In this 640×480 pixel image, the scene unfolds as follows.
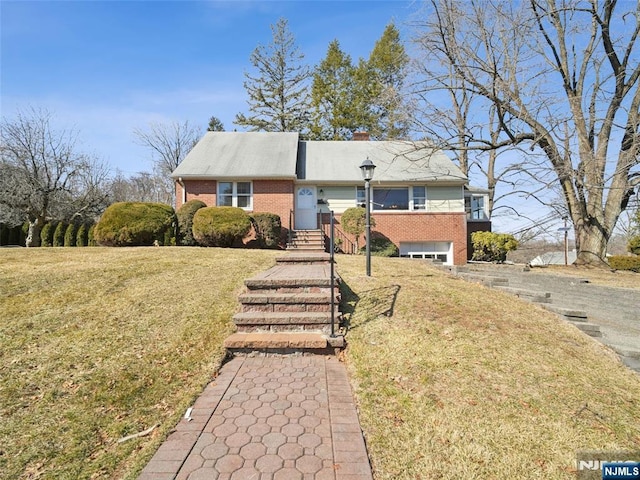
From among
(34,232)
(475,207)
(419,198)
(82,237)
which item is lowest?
(82,237)

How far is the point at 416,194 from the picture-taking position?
16078mm

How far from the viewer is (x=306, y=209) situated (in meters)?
16.0

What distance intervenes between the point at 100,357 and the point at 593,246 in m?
15.8

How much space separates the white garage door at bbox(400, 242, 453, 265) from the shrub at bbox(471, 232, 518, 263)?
137cm

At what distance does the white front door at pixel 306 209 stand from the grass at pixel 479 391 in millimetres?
10266

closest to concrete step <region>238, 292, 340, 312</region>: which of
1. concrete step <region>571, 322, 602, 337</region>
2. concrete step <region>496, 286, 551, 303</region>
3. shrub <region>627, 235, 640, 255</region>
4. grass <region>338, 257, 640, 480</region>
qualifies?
grass <region>338, 257, 640, 480</region>

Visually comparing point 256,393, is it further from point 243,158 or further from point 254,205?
point 243,158

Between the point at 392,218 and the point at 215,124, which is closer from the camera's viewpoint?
the point at 392,218

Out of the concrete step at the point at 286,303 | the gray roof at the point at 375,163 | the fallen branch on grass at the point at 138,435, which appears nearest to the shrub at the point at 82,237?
the gray roof at the point at 375,163

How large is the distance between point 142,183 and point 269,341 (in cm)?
3748

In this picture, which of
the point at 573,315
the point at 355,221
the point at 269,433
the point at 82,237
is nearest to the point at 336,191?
the point at 355,221

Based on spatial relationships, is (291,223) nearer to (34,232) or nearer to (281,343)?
(281,343)

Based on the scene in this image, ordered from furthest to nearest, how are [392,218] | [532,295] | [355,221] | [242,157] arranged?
1. [242,157]
2. [392,218]
3. [355,221]
4. [532,295]

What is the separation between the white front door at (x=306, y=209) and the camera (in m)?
15.9
